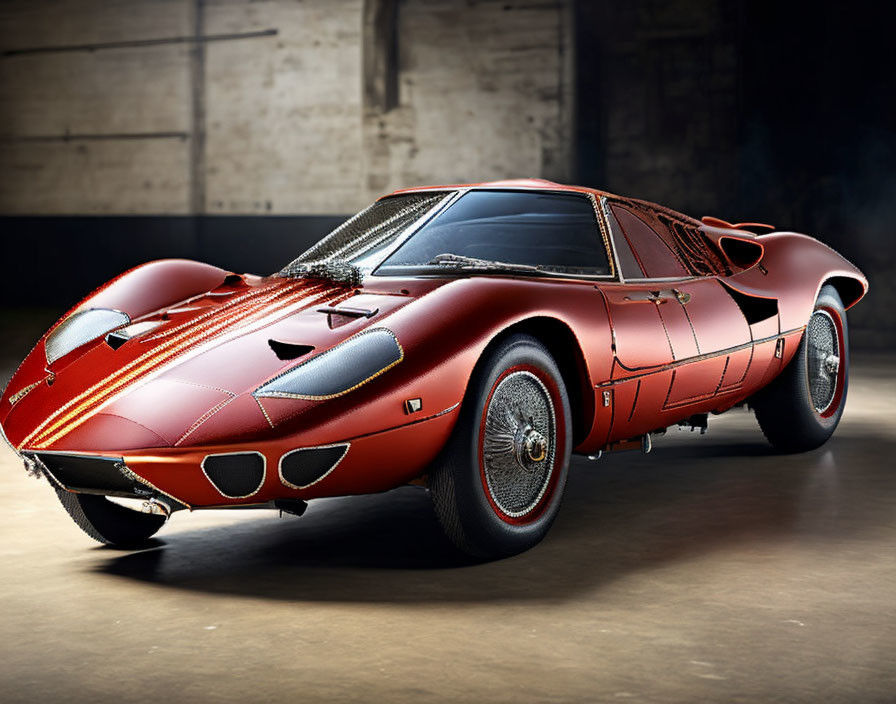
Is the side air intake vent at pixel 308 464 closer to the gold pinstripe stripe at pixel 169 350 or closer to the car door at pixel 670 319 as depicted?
the gold pinstripe stripe at pixel 169 350

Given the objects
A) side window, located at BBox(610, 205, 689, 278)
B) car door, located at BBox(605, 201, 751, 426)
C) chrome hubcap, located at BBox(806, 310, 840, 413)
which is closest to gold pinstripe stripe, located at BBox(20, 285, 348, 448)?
car door, located at BBox(605, 201, 751, 426)

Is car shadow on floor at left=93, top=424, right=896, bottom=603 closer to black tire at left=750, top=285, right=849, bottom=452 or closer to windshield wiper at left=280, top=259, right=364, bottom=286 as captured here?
black tire at left=750, top=285, right=849, bottom=452

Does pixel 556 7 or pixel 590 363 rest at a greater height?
pixel 556 7

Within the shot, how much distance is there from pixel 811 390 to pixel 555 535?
243 cm

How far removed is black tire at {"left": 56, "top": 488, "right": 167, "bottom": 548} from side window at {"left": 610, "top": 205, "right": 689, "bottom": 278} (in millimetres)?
2268

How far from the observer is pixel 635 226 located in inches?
215


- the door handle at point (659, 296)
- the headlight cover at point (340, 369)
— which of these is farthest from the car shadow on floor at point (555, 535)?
the door handle at point (659, 296)

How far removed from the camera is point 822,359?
664 centimetres

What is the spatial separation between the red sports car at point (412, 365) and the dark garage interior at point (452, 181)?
33 cm

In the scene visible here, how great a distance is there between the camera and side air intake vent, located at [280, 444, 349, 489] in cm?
379

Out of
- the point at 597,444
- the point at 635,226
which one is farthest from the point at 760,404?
the point at 597,444

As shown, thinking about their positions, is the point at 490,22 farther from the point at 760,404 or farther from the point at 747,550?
the point at 747,550

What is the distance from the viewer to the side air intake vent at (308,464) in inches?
149

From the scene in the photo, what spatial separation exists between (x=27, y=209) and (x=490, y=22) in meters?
7.72
